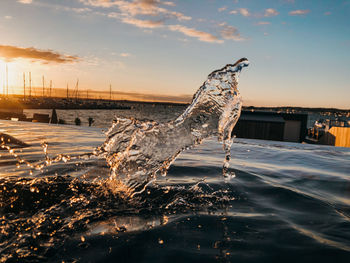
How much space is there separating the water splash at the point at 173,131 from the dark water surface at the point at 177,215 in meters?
0.32

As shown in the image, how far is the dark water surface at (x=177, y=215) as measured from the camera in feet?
5.80

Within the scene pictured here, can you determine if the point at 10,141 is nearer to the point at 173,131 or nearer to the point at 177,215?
the point at 173,131

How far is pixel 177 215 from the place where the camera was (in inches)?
96.9

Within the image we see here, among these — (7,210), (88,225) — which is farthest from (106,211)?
(7,210)

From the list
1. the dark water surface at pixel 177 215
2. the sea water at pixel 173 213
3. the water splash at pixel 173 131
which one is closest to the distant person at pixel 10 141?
the sea water at pixel 173 213

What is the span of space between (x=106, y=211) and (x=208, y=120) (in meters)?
2.14

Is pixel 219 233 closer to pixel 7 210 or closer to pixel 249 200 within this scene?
pixel 249 200

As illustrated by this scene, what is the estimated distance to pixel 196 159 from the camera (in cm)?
526

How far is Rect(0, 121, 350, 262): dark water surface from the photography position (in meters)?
1.77

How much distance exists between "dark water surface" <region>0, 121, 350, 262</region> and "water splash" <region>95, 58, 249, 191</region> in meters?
0.32

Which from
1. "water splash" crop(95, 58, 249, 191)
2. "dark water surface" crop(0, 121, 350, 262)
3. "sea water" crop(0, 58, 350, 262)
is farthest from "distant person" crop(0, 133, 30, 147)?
"water splash" crop(95, 58, 249, 191)

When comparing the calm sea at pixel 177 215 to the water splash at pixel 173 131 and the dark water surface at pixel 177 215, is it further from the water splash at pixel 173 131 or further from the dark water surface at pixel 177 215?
the water splash at pixel 173 131

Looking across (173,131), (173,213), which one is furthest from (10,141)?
(173,213)

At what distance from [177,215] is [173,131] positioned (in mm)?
1712
